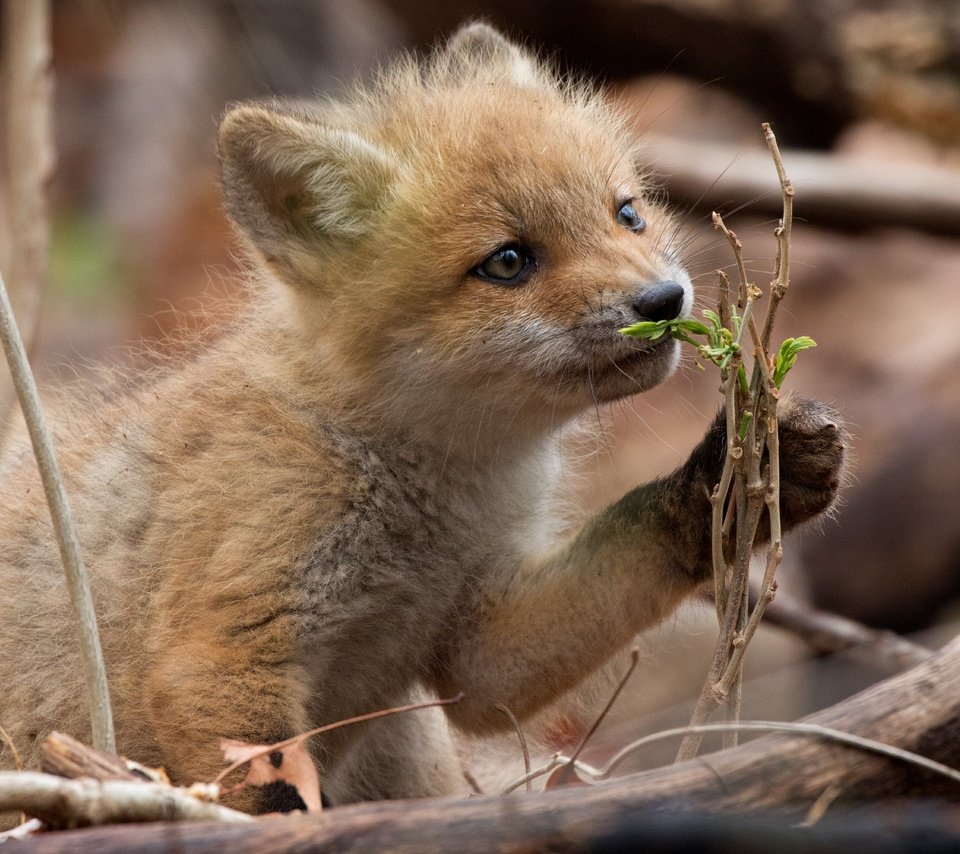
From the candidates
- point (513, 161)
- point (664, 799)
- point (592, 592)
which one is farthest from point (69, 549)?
point (513, 161)

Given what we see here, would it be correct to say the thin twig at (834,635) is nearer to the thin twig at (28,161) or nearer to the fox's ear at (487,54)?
the fox's ear at (487,54)

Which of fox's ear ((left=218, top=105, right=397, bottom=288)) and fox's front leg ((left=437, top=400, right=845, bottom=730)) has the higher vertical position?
fox's ear ((left=218, top=105, right=397, bottom=288))

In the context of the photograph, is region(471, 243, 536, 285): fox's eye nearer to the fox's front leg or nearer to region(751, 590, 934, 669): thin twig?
the fox's front leg

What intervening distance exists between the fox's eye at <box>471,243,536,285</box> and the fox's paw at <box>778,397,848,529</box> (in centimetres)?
113

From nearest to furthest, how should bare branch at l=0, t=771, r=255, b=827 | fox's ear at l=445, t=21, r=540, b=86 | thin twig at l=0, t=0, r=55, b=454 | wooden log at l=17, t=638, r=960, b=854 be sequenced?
wooden log at l=17, t=638, r=960, b=854, bare branch at l=0, t=771, r=255, b=827, fox's ear at l=445, t=21, r=540, b=86, thin twig at l=0, t=0, r=55, b=454

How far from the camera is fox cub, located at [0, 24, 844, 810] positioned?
472 cm

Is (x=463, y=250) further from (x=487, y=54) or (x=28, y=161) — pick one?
(x=28, y=161)

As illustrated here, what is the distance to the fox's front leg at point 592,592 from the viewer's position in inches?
191

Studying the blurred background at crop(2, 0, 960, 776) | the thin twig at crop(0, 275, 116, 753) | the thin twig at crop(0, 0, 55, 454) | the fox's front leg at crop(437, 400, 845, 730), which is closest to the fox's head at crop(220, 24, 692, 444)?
the fox's front leg at crop(437, 400, 845, 730)

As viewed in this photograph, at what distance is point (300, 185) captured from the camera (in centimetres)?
529

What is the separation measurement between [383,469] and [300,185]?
4.12 ft

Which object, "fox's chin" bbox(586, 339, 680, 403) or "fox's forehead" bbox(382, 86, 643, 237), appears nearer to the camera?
"fox's chin" bbox(586, 339, 680, 403)

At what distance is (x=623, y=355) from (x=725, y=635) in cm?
113

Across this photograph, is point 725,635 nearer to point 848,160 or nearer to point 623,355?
point 623,355
